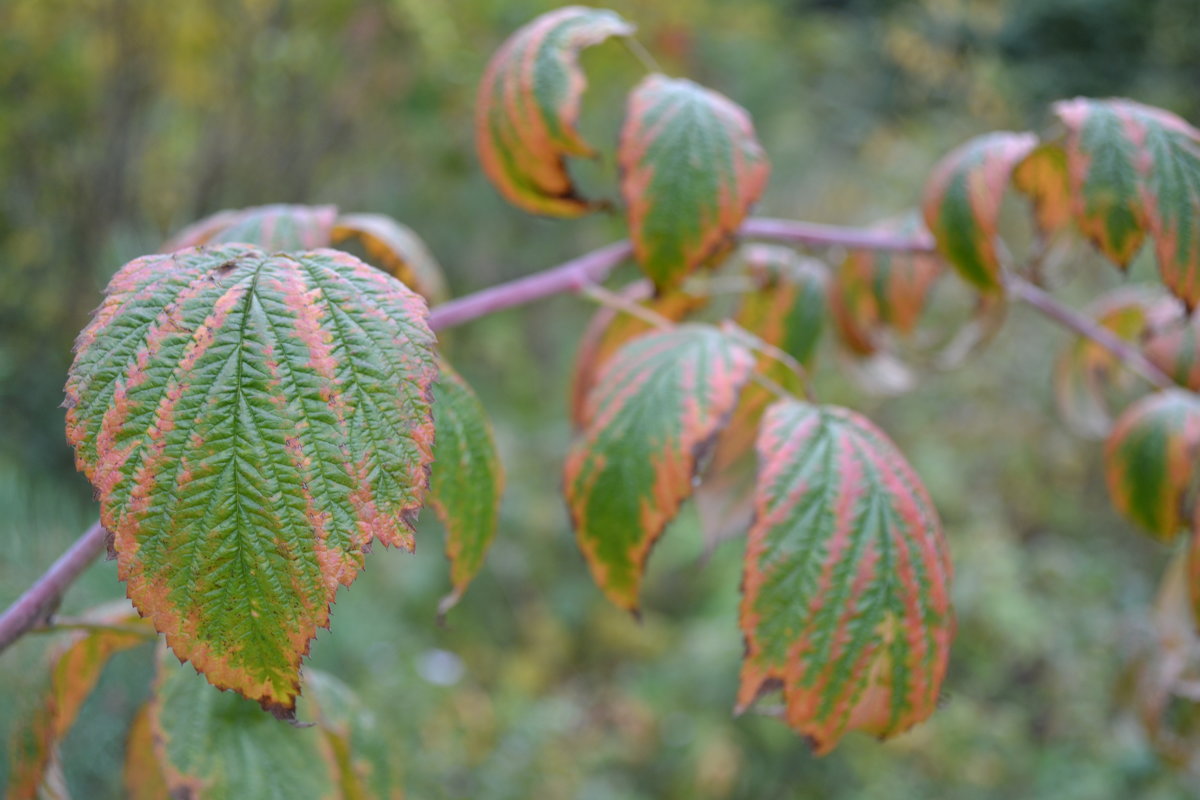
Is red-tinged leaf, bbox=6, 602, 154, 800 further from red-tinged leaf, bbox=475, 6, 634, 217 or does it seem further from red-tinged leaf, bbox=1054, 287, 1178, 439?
red-tinged leaf, bbox=1054, 287, 1178, 439

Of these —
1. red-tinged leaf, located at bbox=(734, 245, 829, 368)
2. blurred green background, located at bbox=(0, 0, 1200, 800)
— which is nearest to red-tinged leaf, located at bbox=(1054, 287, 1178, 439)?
red-tinged leaf, located at bbox=(734, 245, 829, 368)

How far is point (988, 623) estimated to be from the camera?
2512mm

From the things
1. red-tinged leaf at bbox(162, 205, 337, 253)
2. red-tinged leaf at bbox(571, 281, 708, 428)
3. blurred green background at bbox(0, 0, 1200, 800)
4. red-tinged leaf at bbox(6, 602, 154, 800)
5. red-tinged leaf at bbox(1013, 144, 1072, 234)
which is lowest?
blurred green background at bbox(0, 0, 1200, 800)

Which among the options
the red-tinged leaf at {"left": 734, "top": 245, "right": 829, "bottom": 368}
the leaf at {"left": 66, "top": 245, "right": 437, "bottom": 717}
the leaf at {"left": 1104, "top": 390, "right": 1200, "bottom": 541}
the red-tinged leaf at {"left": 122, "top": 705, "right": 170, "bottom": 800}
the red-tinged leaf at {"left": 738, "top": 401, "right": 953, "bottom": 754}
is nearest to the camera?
the leaf at {"left": 66, "top": 245, "right": 437, "bottom": 717}

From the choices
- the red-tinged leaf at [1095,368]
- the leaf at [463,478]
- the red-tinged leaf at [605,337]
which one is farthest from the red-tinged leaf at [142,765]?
the red-tinged leaf at [1095,368]

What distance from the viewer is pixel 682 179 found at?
55 cm

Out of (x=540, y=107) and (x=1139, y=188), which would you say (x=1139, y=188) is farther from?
(x=540, y=107)

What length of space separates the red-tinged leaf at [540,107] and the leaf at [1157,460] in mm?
497

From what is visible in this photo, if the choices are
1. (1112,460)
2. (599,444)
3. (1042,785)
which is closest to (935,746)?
(1042,785)

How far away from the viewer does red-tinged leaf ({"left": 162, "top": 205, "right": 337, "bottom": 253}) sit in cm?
58

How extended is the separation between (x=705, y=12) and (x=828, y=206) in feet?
3.77

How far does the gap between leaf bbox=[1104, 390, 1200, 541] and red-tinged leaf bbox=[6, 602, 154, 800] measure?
75cm

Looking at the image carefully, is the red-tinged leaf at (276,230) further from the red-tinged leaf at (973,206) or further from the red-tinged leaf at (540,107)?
the red-tinged leaf at (973,206)

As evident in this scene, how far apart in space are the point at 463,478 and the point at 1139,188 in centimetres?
45
